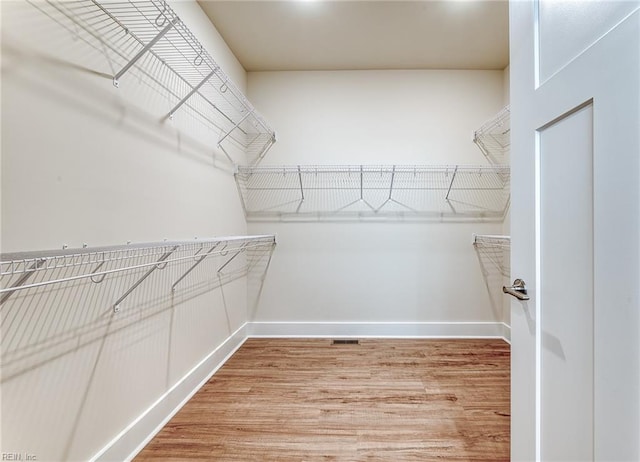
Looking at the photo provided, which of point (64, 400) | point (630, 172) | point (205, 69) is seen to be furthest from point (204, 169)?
point (630, 172)

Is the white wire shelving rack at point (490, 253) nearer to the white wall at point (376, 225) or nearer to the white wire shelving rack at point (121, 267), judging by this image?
the white wall at point (376, 225)

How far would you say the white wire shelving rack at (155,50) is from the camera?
1064 millimetres

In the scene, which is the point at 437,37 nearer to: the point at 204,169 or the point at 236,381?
the point at 204,169

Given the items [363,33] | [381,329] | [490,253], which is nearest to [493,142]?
[490,253]

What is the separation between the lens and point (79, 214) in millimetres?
1045

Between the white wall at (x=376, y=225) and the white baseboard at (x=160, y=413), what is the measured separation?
76cm

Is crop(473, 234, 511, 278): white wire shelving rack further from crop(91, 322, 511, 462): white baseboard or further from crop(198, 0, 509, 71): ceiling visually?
crop(198, 0, 509, 71): ceiling

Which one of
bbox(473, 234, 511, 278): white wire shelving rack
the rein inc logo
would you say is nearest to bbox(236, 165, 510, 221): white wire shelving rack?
bbox(473, 234, 511, 278): white wire shelving rack

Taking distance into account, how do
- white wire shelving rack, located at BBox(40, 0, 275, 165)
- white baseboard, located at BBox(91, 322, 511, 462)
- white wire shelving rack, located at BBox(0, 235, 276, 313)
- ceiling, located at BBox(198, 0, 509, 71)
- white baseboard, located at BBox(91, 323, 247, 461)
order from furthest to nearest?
white baseboard, located at BBox(91, 322, 511, 462)
ceiling, located at BBox(198, 0, 509, 71)
white baseboard, located at BBox(91, 323, 247, 461)
white wire shelving rack, located at BBox(40, 0, 275, 165)
white wire shelving rack, located at BBox(0, 235, 276, 313)

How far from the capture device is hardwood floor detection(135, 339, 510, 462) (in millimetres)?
1356

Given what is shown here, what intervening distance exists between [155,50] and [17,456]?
169 centimetres

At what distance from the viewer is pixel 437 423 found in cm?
152

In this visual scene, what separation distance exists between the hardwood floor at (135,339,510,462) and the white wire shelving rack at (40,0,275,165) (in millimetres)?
1669

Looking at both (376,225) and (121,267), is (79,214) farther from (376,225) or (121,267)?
(376,225)
